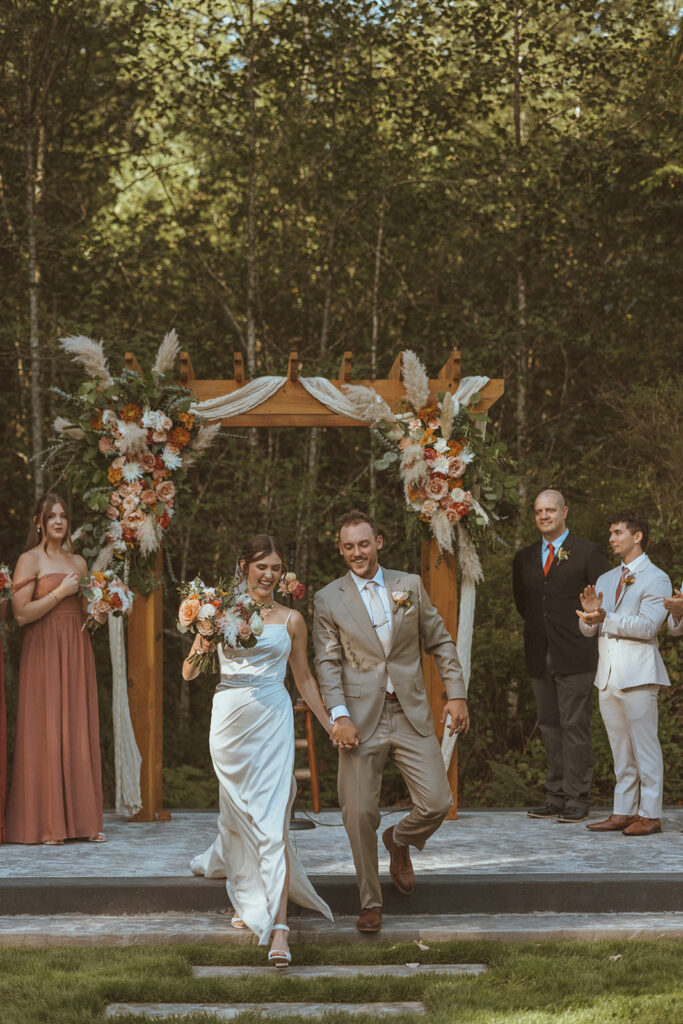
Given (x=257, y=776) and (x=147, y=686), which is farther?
(x=147, y=686)

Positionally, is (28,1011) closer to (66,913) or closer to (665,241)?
(66,913)

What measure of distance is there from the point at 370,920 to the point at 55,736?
274 centimetres

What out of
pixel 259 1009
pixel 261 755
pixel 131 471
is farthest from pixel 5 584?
pixel 259 1009

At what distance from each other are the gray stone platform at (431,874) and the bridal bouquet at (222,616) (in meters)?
1.28

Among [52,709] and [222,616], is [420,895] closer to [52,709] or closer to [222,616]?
[222,616]

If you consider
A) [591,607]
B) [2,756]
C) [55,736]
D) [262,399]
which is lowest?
[2,756]

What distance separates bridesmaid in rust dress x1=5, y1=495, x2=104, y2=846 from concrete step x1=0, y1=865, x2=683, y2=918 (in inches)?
57.3

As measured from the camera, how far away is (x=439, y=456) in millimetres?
8227

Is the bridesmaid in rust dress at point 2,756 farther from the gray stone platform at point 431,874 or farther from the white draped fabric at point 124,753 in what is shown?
the white draped fabric at point 124,753

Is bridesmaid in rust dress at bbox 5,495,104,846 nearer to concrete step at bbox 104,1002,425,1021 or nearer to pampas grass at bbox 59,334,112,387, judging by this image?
pampas grass at bbox 59,334,112,387

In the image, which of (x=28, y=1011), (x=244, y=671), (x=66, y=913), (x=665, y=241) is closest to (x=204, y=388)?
(x=244, y=671)

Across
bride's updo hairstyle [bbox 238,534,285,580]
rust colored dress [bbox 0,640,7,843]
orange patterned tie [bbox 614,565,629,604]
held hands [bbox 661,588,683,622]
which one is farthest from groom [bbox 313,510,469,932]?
rust colored dress [bbox 0,640,7,843]

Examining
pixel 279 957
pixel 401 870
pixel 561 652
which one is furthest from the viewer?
pixel 561 652

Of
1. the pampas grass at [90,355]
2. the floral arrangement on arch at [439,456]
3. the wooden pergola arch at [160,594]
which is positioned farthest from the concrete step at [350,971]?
the pampas grass at [90,355]
